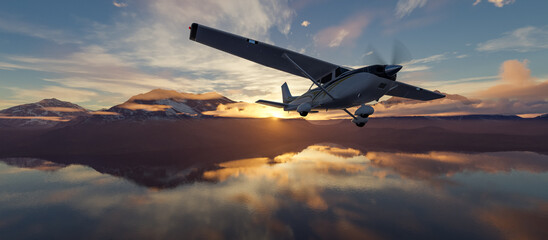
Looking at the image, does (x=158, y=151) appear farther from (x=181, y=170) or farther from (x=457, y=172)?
(x=457, y=172)

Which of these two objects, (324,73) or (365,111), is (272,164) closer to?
(324,73)

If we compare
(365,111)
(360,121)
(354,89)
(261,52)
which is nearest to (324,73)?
(354,89)

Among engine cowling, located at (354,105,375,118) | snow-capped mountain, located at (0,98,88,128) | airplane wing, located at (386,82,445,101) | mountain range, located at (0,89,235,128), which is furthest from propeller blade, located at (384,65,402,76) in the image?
snow-capped mountain, located at (0,98,88,128)

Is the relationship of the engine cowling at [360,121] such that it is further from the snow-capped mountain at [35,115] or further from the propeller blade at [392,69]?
the snow-capped mountain at [35,115]

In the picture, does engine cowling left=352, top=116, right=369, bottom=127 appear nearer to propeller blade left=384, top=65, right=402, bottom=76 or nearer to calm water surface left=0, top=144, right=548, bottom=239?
propeller blade left=384, top=65, right=402, bottom=76

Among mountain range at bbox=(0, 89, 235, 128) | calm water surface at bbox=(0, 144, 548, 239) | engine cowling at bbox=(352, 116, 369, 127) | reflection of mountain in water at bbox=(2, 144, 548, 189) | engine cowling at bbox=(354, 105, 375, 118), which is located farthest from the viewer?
mountain range at bbox=(0, 89, 235, 128)

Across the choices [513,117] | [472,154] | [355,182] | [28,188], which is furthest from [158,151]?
[513,117]

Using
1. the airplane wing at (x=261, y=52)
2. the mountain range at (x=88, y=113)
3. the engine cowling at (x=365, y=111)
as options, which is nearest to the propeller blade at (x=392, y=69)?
the engine cowling at (x=365, y=111)
